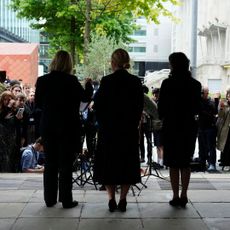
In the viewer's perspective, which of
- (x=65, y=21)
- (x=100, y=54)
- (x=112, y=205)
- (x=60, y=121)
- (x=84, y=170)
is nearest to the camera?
(x=112, y=205)

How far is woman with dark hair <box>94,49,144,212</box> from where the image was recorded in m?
6.41

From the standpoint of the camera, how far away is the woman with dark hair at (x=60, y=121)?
655 centimetres

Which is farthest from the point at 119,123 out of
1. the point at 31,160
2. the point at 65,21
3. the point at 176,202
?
the point at 65,21

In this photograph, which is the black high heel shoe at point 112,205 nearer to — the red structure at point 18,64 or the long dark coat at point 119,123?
the long dark coat at point 119,123

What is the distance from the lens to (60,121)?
257 inches

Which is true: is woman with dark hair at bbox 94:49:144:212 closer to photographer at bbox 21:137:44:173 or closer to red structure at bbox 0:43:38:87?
photographer at bbox 21:137:44:173

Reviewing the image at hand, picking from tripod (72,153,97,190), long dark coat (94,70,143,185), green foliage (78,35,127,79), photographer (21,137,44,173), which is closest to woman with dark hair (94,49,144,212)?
long dark coat (94,70,143,185)

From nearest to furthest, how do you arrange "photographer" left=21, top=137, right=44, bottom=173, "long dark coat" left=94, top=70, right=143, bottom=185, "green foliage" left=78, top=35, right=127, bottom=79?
1. "long dark coat" left=94, top=70, right=143, bottom=185
2. "photographer" left=21, top=137, right=44, bottom=173
3. "green foliage" left=78, top=35, right=127, bottom=79

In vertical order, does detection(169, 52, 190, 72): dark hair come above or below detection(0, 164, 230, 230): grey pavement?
above

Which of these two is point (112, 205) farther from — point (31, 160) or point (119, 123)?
point (31, 160)

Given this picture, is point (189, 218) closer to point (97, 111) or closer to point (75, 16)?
point (97, 111)

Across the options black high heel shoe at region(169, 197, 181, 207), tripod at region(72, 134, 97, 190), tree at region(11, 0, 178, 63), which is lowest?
black high heel shoe at region(169, 197, 181, 207)

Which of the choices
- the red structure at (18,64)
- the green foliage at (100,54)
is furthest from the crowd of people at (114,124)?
the green foliage at (100,54)

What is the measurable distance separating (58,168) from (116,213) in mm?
892
